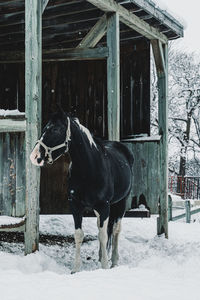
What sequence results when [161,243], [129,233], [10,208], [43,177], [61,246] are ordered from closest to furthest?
[10,208] < [61,246] < [161,243] < [129,233] < [43,177]

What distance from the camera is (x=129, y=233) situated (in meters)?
9.66

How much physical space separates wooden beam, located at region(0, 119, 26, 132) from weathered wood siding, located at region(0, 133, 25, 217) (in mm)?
213

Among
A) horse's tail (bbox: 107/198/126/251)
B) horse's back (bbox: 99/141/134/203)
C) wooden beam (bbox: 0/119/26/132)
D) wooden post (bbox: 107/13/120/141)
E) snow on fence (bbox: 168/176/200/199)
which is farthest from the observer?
snow on fence (bbox: 168/176/200/199)

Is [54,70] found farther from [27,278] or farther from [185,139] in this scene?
[185,139]

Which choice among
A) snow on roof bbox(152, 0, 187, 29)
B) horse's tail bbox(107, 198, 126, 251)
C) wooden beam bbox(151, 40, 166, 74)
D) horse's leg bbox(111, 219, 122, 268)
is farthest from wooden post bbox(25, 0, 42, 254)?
wooden beam bbox(151, 40, 166, 74)

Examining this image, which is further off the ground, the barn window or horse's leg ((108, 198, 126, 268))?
the barn window

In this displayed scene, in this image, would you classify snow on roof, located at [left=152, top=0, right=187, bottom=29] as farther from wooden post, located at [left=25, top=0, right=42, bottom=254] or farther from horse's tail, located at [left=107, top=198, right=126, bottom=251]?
horse's tail, located at [left=107, top=198, right=126, bottom=251]

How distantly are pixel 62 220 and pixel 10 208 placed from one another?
3.39 meters

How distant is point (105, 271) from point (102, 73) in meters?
6.37

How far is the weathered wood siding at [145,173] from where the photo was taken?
32.2 feet

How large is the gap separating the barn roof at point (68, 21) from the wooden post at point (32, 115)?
1.68 m

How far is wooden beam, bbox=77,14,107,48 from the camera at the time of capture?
8398 millimetres

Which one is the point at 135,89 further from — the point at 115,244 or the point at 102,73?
the point at 115,244

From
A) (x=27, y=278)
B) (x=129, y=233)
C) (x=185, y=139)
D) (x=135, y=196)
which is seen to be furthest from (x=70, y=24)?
(x=185, y=139)
